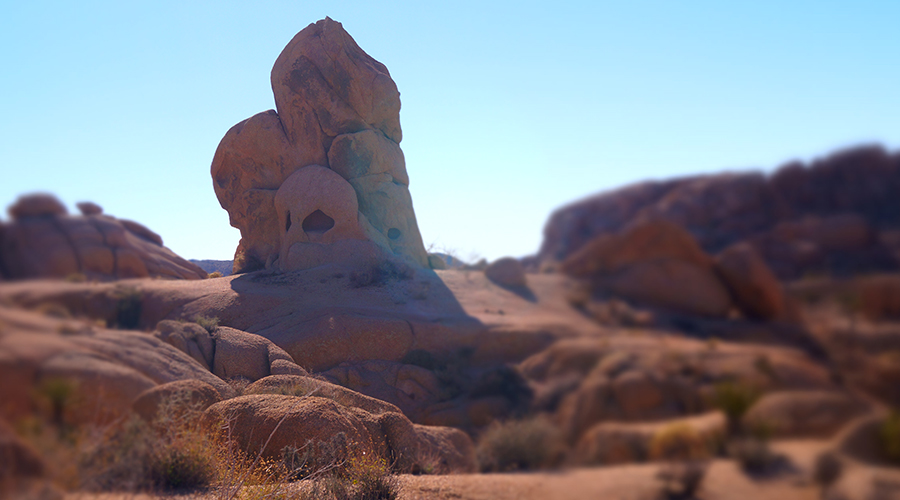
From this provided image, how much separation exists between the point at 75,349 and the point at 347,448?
4.36 m

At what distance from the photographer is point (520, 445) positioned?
9.62 ft

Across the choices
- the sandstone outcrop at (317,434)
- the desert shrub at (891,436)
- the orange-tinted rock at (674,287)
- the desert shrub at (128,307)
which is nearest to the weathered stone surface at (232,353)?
the sandstone outcrop at (317,434)

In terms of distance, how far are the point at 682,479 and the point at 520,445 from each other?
1.05 m

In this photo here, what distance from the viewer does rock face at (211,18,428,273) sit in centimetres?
1839

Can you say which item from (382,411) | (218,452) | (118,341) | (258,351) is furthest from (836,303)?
(258,351)

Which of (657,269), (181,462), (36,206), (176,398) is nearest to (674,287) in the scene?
(657,269)

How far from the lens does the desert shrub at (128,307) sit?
3662mm

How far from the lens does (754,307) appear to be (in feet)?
6.88

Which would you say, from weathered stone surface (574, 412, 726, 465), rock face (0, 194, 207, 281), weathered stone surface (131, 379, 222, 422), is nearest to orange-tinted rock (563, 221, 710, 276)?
weathered stone surface (574, 412, 726, 465)

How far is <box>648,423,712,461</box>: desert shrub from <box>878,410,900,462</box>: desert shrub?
53cm

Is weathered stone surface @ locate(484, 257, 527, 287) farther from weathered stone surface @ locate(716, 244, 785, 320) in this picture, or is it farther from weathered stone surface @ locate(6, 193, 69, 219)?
weathered stone surface @ locate(6, 193, 69, 219)

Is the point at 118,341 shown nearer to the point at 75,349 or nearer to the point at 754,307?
the point at 75,349

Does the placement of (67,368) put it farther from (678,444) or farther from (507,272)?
(678,444)

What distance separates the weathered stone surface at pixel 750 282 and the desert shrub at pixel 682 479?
2.09ft
